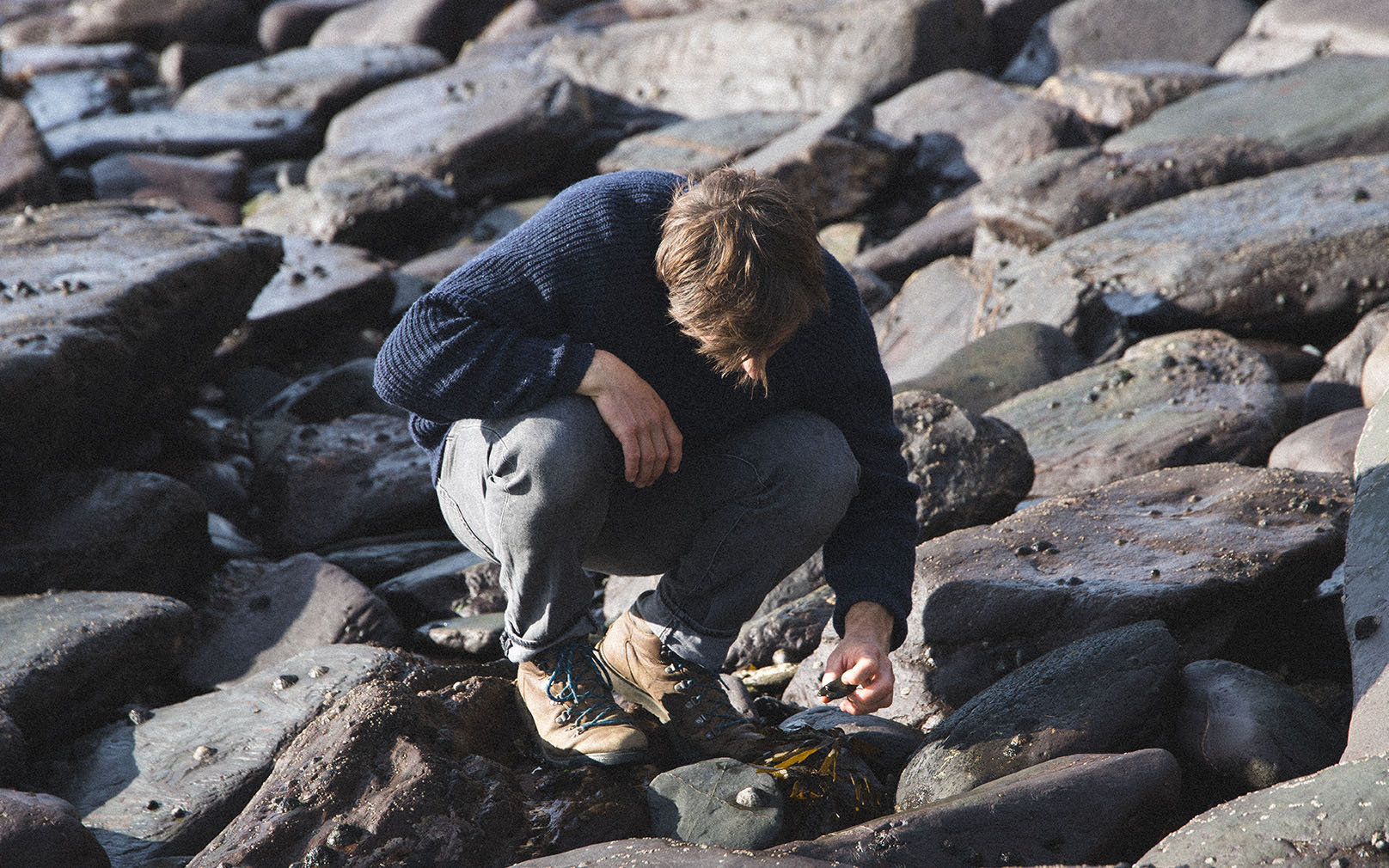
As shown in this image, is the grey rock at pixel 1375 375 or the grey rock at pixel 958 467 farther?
the grey rock at pixel 1375 375

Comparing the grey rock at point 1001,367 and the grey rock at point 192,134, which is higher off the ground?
the grey rock at point 1001,367

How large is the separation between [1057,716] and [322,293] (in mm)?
4805

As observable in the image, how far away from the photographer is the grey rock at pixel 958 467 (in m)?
3.62

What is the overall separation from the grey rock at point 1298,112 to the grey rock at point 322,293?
12.9 feet

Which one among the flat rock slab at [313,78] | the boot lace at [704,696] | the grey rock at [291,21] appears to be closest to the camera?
the boot lace at [704,696]

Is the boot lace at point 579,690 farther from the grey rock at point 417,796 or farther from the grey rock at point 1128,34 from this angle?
the grey rock at point 1128,34

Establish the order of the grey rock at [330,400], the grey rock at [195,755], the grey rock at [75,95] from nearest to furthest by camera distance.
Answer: the grey rock at [195,755] → the grey rock at [330,400] → the grey rock at [75,95]

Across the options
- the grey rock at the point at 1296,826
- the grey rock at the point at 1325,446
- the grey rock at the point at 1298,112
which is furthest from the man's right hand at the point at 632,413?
the grey rock at the point at 1298,112

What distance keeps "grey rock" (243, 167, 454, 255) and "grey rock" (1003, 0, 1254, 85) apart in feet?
15.1

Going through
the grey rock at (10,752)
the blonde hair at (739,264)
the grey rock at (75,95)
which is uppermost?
the blonde hair at (739,264)

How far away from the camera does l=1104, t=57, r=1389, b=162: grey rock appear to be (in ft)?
20.5

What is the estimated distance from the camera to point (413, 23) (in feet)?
40.7

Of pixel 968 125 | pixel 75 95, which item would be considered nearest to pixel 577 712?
pixel 968 125

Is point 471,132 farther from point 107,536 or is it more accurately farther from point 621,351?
point 621,351
